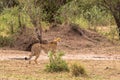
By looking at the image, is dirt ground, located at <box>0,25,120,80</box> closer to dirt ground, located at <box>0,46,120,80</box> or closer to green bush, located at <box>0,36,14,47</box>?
dirt ground, located at <box>0,46,120,80</box>

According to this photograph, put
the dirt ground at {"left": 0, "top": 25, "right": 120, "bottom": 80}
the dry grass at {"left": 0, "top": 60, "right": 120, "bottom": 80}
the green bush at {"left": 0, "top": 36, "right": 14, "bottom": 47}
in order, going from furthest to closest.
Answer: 1. the green bush at {"left": 0, "top": 36, "right": 14, "bottom": 47}
2. the dirt ground at {"left": 0, "top": 25, "right": 120, "bottom": 80}
3. the dry grass at {"left": 0, "top": 60, "right": 120, "bottom": 80}

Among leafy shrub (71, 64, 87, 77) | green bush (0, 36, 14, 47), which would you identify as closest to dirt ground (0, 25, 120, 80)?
leafy shrub (71, 64, 87, 77)

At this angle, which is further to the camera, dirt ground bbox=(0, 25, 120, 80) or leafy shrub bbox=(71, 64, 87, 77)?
dirt ground bbox=(0, 25, 120, 80)

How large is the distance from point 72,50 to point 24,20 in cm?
410

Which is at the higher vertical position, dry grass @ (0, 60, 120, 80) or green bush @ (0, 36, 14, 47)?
dry grass @ (0, 60, 120, 80)

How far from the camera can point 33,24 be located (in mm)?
22578

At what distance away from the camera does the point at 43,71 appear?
14.2m

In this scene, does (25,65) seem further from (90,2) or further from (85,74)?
(90,2)

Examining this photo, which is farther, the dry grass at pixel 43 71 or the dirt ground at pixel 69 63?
the dirt ground at pixel 69 63

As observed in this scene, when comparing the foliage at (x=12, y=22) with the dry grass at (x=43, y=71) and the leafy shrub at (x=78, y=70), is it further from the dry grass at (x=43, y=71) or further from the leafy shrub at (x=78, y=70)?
the leafy shrub at (x=78, y=70)

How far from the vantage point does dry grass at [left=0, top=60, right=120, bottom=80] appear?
12762mm

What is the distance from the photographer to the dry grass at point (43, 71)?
41.9 feet

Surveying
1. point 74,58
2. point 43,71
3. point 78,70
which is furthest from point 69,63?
point 74,58

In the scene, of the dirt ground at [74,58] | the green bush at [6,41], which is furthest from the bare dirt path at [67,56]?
the green bush at [6,41]
